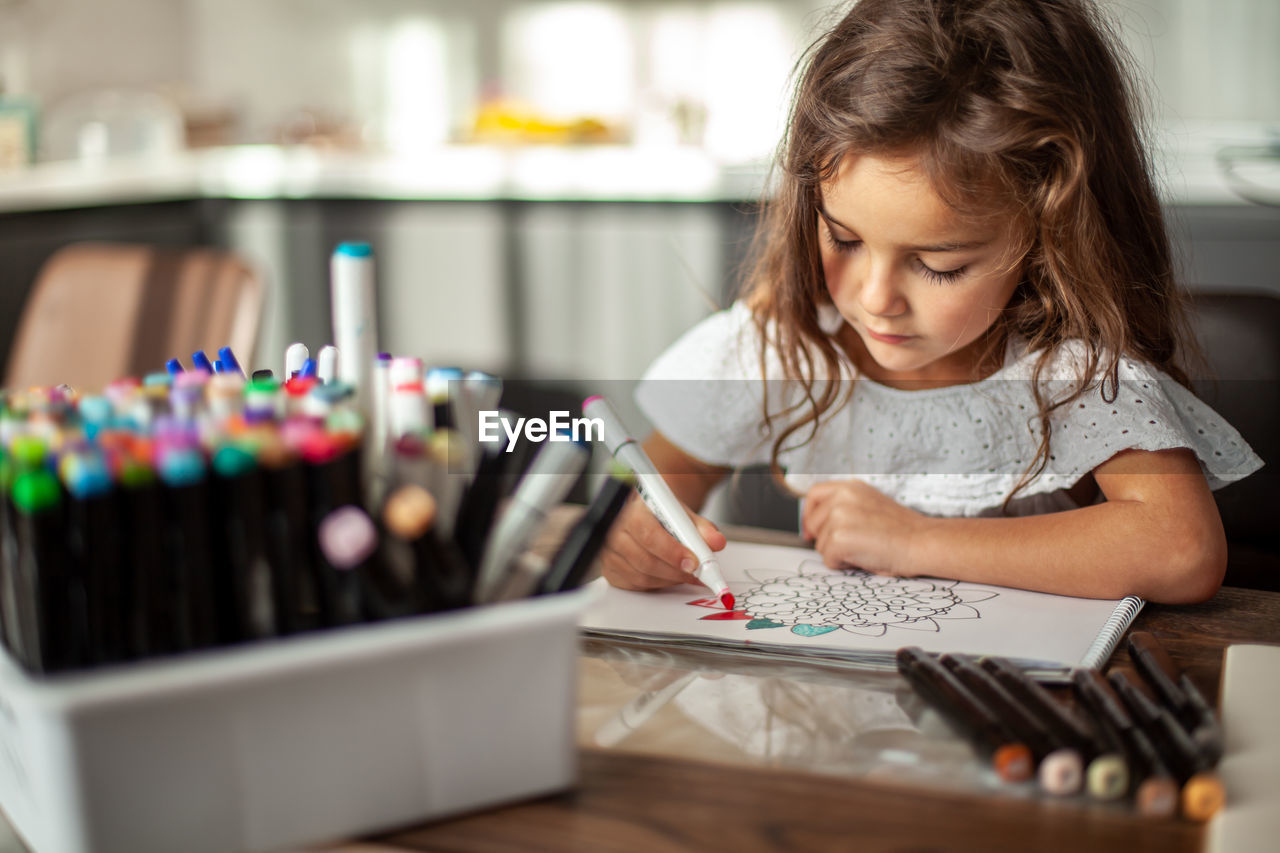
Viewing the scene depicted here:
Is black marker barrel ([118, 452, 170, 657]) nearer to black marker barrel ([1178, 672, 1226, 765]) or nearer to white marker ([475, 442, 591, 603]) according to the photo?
white marker ([475, 442, 591, 603])

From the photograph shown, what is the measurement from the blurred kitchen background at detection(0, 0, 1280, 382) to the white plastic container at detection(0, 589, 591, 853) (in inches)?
73.3

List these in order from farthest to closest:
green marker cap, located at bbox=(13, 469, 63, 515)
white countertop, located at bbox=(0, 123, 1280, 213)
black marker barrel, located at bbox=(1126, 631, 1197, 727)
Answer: white countertop, located at bbox=(0, 123, 1280, 213)
black marker barrel, located at bbox=(1126, 631, 1197, 727)
green marker cap, located at bbox=(13, 469, 63, 515)

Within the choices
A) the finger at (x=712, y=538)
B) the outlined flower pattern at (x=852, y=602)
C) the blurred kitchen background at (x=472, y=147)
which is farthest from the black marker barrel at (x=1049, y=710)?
the blurred kitchen background at (x=472, y=147)

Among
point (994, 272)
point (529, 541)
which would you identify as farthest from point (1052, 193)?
point (529, 541)

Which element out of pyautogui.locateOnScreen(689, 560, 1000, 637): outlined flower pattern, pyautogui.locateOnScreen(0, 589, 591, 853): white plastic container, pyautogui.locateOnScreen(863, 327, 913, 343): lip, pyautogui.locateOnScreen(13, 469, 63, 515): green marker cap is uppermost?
pyautogui.locateOnScreen(13, 469, 63, 515): green marker cap

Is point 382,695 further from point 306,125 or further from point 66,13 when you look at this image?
point 66,13

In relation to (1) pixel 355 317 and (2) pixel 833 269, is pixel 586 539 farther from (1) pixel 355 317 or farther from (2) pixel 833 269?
(2) pixel 833 269

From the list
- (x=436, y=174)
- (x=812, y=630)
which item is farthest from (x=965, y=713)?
(x=436, y=174)

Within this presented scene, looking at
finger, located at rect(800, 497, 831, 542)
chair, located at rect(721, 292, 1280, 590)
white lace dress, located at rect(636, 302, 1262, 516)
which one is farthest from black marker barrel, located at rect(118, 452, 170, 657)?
chair, located at rect(721, 292, 1280, 590)

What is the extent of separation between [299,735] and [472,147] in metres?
2.51

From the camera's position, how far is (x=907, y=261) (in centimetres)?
76

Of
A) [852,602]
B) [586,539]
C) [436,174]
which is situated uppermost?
[436,174]

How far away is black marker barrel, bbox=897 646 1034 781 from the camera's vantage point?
1.41ft

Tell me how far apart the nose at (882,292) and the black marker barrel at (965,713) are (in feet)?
0.94
